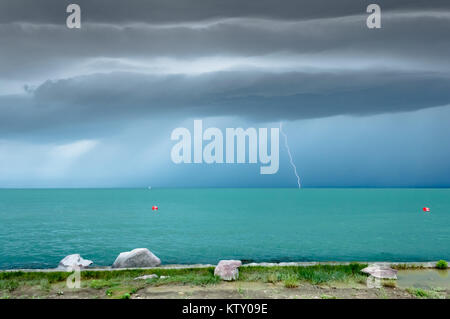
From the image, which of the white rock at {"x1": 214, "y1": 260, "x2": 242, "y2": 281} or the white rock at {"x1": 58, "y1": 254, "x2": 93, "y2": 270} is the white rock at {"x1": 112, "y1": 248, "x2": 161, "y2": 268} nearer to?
the white rock at {"x1": 58, "y1": 254, "x2": 93, "y2": 270}

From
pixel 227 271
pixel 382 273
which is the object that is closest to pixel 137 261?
pixel 227 271

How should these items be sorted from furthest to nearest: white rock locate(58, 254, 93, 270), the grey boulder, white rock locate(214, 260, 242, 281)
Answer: white rock locate(58, 254, 93, 270) < the grey boulder < white rock locate(214, 260, 242, 281)

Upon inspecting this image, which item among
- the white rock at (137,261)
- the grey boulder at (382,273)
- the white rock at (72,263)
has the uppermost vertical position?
the grey boulder at (382,273)

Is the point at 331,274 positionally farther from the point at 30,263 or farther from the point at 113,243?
the point at 113,243

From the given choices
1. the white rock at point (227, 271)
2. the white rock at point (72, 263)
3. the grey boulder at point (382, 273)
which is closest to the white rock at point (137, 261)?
the white rock at point (72, 263)

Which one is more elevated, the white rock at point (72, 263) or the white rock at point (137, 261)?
the white rock at point (137, 261)

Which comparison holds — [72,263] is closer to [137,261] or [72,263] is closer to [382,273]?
[137,261]

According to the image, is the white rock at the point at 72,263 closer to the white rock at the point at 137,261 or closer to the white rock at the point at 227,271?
the white rock at the point at 137,261

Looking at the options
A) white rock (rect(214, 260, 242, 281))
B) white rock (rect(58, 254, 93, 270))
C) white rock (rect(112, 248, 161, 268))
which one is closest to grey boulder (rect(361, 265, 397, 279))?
white rock (rect(214, 260, 242, 281))

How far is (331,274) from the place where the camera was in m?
13.9

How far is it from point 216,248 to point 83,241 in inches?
613

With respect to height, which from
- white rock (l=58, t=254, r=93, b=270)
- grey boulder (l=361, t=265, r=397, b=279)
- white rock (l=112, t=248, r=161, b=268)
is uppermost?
grey boulder (l=361, t=265, r=397, b=279)

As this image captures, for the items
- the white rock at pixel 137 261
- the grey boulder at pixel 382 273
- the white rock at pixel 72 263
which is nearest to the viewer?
the grey boulder at pixel 382 273

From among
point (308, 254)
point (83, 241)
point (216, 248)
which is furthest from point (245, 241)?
point (83, 241)
